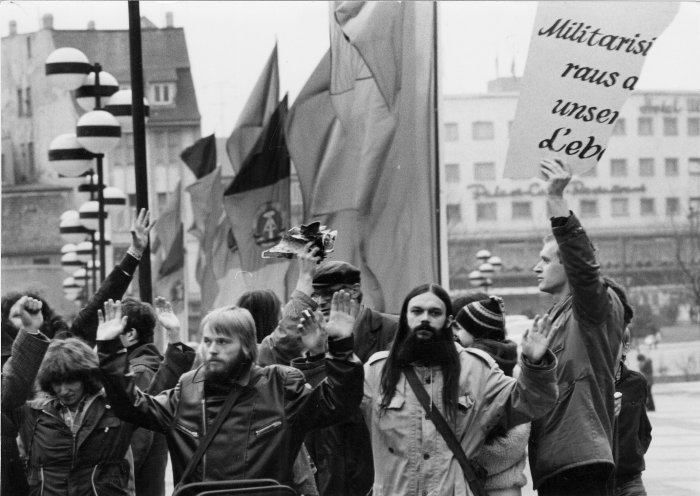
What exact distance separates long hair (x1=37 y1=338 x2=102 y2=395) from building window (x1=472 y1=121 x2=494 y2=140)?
94.0 meters

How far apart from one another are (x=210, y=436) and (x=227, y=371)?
272 millimetres

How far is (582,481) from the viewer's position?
632 cm

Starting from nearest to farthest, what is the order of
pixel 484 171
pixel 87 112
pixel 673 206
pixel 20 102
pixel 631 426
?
pixel 631 426, pixel 87 112, pixel 20 102, pixel 673 206, pixel 484 171

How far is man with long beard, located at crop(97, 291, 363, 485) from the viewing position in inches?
222

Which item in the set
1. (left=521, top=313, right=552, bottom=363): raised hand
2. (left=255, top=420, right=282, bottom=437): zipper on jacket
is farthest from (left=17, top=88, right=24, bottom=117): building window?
(left=521, top=313, right=552, bottom=363): raised hand

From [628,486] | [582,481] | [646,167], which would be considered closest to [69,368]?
[582,481]

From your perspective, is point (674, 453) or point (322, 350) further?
point (674, 453)

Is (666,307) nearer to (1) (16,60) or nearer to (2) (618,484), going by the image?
(1) (16,60)

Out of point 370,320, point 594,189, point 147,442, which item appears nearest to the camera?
point 370,320

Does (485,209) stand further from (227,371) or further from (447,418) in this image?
(227,371)

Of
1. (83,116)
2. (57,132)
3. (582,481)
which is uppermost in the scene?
(57,132)

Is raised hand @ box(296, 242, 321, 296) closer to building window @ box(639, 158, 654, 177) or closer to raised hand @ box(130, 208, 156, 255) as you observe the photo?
raised hand @ box(130, 208, 156, 255)

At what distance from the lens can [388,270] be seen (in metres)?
12.0

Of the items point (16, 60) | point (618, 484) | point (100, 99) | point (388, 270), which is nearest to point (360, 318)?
point (618, 484)
